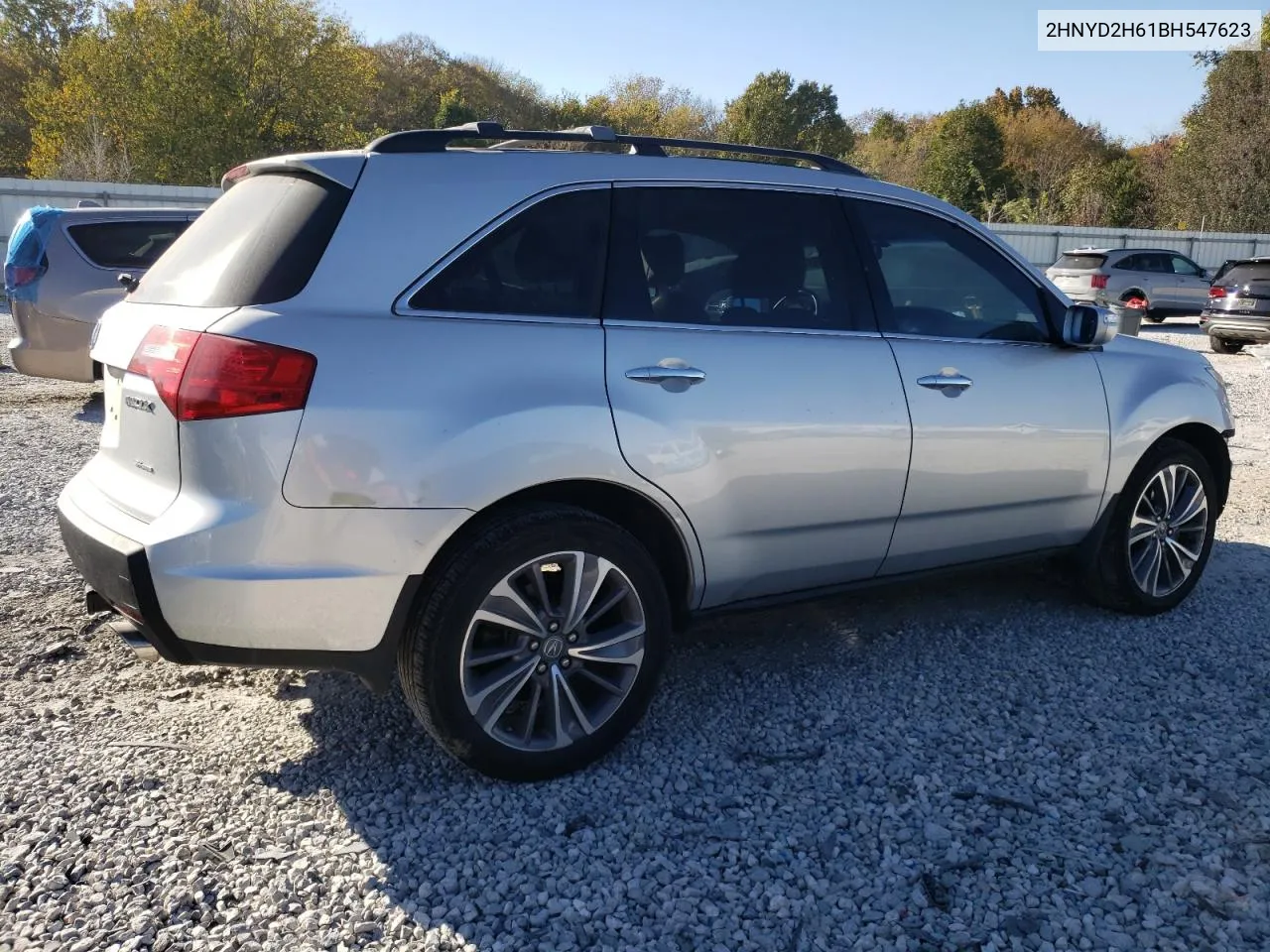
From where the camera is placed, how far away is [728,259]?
3459 mm

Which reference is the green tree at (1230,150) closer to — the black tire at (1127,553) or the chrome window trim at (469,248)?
the black tire at (1127,553)

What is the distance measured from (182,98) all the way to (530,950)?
39.2 meters

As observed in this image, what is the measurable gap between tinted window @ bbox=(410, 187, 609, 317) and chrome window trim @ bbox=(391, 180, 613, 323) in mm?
11

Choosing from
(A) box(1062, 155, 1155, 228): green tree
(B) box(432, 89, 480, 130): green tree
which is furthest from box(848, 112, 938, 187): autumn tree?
(B) box(432, 89, 480, 130): green tree

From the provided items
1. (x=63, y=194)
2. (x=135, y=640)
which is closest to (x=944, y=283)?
(x=135, y=640)

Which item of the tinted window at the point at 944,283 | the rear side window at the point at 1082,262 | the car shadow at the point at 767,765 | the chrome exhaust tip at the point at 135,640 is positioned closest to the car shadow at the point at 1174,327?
the rear side window at the point at 1082,262

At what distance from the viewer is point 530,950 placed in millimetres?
2367

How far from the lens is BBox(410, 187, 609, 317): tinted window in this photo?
2.90 meters

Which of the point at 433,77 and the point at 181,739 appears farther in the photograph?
the point at 433,77

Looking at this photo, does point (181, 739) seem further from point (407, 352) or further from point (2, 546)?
point (2, 546)

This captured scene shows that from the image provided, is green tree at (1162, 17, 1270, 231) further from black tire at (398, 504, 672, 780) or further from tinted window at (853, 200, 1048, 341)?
black tire at (398, 504, 672, 780)

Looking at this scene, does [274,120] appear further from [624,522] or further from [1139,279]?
[624,522]

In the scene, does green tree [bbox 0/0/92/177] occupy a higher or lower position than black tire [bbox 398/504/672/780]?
higher

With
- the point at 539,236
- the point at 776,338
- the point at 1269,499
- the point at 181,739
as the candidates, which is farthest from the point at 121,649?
the point at 1269,499
